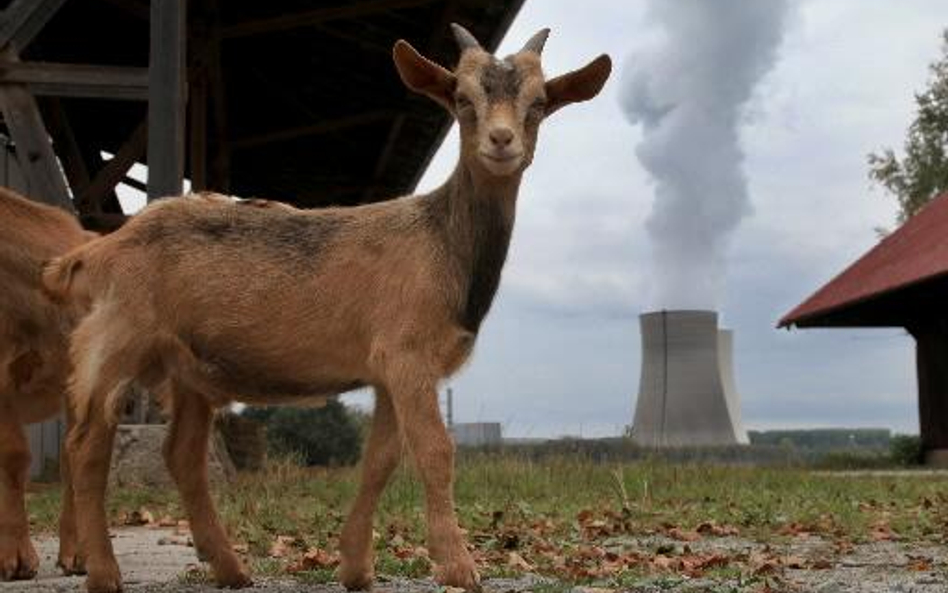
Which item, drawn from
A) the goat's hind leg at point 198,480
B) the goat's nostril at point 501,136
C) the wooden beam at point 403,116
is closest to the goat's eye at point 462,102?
the goat's nostril at point 501,136

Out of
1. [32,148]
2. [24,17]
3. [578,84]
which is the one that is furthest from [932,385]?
[578,84]

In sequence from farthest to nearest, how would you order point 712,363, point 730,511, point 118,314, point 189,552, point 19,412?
point 712,363, point 730,511, point 189,552, point 19,412, point 118,314

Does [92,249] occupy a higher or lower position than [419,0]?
lower

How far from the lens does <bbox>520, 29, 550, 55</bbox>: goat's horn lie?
4.45 m

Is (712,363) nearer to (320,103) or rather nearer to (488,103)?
(320,103)

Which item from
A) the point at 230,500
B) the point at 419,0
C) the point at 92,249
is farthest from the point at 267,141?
the point at 92,249

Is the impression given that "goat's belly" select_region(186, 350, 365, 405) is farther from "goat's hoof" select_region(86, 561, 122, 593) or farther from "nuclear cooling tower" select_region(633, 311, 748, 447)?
"nuclear cooling tower" select_region(633, 311, 748, 447)

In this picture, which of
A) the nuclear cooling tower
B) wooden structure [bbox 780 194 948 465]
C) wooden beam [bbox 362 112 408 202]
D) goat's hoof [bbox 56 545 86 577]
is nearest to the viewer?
goat's hoof [bbox 56 545 86 577]

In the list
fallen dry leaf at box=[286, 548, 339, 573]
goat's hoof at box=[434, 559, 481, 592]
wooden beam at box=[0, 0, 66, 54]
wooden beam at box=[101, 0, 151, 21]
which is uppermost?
wooden beam at box=[101, 0, 151, 21]

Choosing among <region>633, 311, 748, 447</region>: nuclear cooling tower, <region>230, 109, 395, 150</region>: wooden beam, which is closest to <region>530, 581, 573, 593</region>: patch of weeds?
<region>230, 109, 395, 150</region>: wooden beam

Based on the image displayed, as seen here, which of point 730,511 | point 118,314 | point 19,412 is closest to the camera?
point 118,314

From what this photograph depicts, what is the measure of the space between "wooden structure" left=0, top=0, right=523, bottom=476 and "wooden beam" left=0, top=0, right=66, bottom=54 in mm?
11

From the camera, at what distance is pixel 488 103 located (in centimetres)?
414

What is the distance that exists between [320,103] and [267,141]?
92 cm
